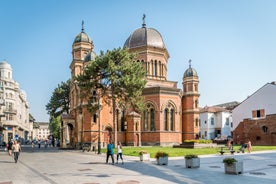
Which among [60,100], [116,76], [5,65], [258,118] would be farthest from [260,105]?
[5,65]

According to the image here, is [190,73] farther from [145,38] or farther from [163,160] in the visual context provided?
[163,160]

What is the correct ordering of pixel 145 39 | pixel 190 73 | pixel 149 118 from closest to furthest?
pixel 149 118 < pixel 145 39 < pixel 190 73

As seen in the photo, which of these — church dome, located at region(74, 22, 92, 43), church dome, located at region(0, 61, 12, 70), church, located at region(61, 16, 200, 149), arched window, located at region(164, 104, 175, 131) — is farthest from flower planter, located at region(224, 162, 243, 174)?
church dome, located at region(0, 61, 12, 70)

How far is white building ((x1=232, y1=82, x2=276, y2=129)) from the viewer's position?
44000 millimetres

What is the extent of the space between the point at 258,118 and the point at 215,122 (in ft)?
99.8

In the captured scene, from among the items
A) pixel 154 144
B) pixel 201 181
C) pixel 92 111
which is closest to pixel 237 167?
pixel 201 181

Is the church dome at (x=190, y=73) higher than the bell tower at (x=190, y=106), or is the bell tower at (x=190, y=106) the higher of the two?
the church dome at (x=190, y=73)

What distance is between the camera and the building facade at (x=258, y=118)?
43.8 meters

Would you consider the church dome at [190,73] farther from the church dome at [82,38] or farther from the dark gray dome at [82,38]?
→ the dark gray dome at [82,38]

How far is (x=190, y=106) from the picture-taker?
49.6m

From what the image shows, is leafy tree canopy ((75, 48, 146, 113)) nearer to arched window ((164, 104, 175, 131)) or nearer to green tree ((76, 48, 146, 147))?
green tree ((76, 48, 146, 147))

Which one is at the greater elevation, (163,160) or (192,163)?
(192,163)

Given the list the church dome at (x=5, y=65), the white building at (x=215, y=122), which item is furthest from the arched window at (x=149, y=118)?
the church dome at (x=5, y=65)

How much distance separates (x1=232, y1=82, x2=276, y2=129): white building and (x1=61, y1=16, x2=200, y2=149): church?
8059 mm
